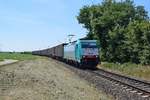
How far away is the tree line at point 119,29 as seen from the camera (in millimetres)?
47250

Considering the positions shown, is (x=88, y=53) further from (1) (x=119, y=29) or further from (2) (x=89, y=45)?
(1) (x=119, y=29)

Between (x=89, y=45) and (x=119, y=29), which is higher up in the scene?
(x=119, y=29)

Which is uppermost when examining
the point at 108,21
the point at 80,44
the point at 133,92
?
the point at 108,21

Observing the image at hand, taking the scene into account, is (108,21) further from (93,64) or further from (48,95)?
(48,95)

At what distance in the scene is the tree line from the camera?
47.2 metres

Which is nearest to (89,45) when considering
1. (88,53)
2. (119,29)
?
(88,53)

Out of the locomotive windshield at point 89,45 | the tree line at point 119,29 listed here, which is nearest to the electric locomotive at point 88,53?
the locomotive windshield at point 89,45

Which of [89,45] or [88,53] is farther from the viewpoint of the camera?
[89,45]

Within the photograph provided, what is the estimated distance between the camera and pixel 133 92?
2112cm

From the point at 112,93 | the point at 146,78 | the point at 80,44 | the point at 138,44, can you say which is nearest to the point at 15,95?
the point at 112,93

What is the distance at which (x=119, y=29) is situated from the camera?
59.9 m

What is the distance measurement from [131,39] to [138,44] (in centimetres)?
247

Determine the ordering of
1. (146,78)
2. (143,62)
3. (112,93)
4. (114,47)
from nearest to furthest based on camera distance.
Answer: (112,93)
(146,78)
(143,62)
(114,47)

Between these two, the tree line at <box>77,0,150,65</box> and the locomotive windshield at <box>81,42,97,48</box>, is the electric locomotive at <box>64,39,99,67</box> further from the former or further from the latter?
the tree line at <box>77,0,150,65</box>
